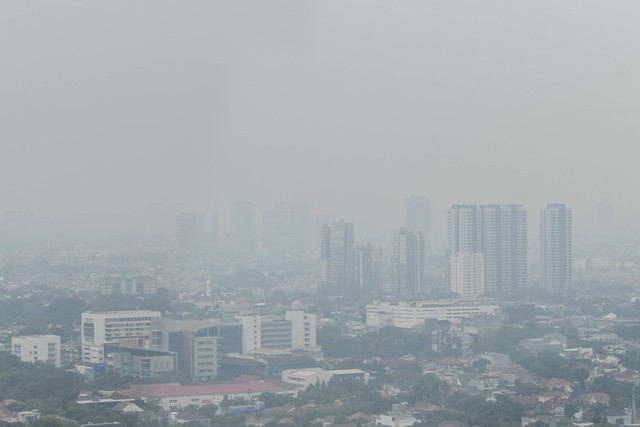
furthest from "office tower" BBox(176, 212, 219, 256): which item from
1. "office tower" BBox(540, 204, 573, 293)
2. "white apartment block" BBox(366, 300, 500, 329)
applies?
"office tower" BBox(540, 204, 573, 293)

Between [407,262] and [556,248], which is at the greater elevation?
[556,248]

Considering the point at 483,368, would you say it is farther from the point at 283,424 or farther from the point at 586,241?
the point at 586,241

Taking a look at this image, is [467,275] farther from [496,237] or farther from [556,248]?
[556,248]

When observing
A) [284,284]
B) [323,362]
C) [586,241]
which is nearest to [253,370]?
[323,362]

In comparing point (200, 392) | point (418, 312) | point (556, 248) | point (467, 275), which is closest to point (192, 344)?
point (200, 392)

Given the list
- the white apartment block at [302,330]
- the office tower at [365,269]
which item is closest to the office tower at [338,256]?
the office tower at [365,269]

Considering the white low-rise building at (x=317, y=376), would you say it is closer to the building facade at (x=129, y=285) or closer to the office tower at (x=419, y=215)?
the building facade at (x=129, y=285)
